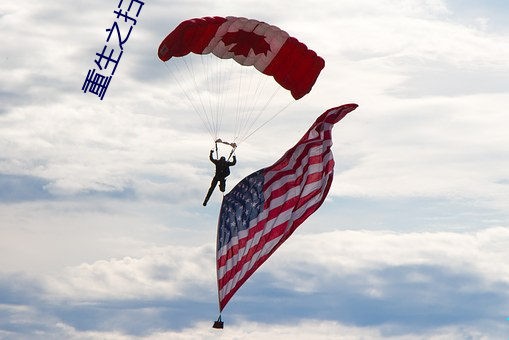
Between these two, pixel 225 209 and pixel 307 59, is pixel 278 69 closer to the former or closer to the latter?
pixel 307 59

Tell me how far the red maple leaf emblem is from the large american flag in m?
3.36

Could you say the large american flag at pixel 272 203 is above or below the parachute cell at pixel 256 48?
below

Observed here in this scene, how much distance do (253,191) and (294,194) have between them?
147 centimetres

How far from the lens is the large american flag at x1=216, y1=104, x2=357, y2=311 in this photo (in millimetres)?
61281

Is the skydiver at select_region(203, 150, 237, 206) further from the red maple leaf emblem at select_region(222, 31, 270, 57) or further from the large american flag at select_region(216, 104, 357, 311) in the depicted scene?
the red maple leaf emblem at select_region(222, 31, 270, 57)

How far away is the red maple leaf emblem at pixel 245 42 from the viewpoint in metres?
62.7

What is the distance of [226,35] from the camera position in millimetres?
62594

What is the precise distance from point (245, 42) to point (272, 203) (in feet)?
19.7

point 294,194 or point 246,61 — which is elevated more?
point 246,61

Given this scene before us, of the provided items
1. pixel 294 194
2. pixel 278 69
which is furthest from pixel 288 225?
pixel 278 69

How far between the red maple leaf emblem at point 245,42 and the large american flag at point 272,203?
3361 millimetres

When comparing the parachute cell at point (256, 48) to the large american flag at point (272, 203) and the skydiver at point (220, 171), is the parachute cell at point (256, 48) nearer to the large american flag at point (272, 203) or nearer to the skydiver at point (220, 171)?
the large american flag at point (272, 203)

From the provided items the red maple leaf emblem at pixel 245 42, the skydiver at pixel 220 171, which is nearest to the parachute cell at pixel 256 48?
the red maple leaf emblem at pixel 245 42

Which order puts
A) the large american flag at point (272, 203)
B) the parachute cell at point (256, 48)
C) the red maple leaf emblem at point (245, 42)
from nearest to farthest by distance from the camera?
the large american flag at point (272, 203), the parachute cell at point (256, 48), the red maple leaf emblem at point (245, 42)
